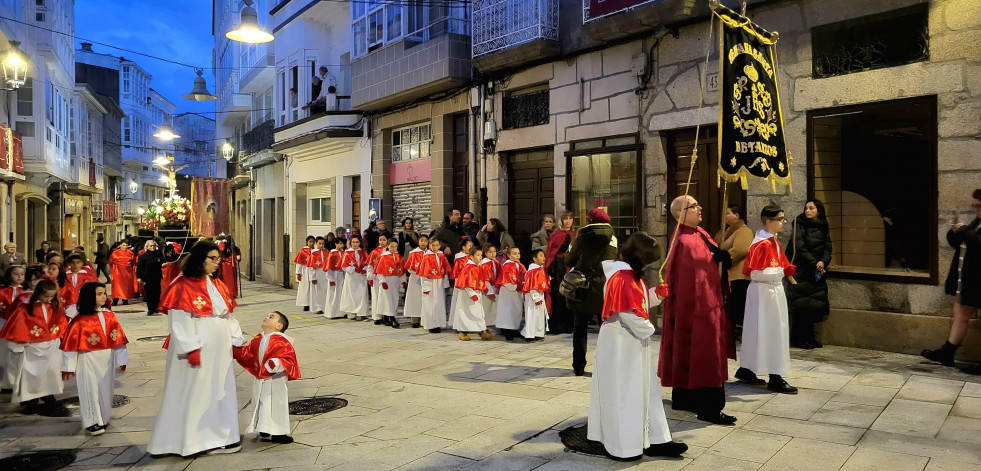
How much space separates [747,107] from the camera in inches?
264

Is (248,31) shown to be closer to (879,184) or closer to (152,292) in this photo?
(152,292)

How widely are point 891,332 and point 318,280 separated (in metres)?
10.5

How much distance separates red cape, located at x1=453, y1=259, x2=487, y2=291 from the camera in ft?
35.2

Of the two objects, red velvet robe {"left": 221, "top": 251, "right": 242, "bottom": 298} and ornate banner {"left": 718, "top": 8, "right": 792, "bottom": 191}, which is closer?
ornate banner {"left": 718, "top": 8, "right": 792, "bottom": 191}

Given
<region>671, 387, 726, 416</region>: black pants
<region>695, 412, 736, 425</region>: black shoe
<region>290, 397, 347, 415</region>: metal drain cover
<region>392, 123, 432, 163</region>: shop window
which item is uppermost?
<region>392, 123, 432, 163</region>: shop window

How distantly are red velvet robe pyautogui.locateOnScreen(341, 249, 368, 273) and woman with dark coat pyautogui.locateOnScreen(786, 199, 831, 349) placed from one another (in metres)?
7.71

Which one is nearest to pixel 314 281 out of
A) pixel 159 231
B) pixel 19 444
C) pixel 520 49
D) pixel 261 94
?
pixel 520 49

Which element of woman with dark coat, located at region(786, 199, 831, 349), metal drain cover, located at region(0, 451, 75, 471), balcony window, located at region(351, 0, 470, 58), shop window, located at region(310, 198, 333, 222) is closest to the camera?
metal drain cover, located at region(0, 451, 75, 471)

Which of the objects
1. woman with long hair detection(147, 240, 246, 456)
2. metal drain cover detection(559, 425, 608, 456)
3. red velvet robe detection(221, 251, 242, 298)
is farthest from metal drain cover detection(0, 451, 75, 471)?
red velvet robe detection(221, 251, 242, 298)

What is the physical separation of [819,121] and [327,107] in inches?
533

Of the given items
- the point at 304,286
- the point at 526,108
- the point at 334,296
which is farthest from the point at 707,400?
the point at 304,286

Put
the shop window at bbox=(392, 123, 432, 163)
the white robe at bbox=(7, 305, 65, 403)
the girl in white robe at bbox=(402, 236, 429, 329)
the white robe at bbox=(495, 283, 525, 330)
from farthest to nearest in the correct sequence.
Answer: the shop window at bbox=(392, 123, 432, 163) < the girl in white robe at bbox=(402, 236, 429, 329) < the white robe at bbox=(495, 283, 525, 330) < the white robe at bbox=(7, 305, 65, 403)

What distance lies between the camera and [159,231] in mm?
20031

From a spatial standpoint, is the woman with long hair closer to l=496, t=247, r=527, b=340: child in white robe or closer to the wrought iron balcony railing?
l=496, t=247, r=527, b=340: child in white robe
